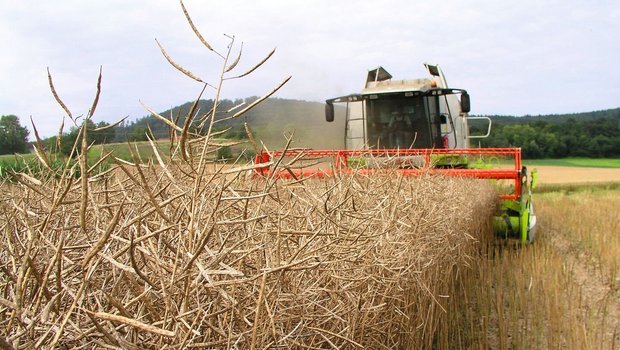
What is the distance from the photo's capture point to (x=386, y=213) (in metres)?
2.43

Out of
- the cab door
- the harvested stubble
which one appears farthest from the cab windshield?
the harvested stubble

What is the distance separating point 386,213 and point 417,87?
7.33 meters

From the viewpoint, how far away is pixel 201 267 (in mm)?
924

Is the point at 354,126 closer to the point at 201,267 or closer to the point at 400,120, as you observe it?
the point at 400,120

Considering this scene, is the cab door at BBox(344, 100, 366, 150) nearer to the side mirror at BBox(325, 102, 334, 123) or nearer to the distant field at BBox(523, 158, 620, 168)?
the side mirror at BBox(325, 102, 334, 123)

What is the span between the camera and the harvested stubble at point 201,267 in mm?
963

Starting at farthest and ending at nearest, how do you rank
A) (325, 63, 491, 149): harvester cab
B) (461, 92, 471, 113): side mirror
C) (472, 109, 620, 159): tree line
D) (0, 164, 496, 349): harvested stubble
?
(472, 109, 620, 159): tree line
(325, 63, 491, 149): harvester cab
(461, 92, 471, 113): side mirror
(0, 164, 496, 349): harvested stubble

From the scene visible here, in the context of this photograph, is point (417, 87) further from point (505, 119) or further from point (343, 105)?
point (505, 119)

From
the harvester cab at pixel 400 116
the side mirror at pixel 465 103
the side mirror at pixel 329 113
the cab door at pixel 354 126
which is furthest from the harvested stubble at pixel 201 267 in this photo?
the cab door at pixel 354 126

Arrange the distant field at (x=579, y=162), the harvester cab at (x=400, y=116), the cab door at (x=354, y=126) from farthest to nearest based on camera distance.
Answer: the distant field at (x=579, y=162)
the cab door at (x=354, y=126)
the harvester cab at (x=400, y=116)

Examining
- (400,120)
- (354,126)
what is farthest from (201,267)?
(354,126)

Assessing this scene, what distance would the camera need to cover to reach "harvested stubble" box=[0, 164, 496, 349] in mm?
963

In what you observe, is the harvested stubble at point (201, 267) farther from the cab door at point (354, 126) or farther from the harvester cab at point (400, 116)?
the cab door at point (354, 126)

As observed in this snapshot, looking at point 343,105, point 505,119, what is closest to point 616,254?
point 343,105
